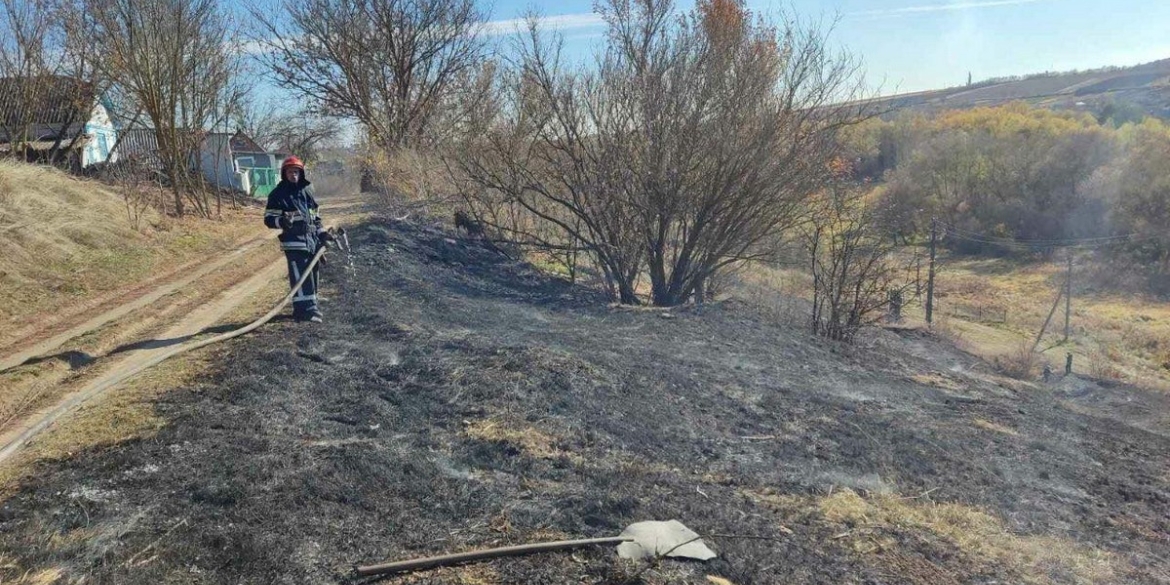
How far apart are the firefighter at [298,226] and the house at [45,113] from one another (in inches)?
545

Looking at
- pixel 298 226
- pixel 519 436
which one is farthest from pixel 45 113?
pixel 519 436

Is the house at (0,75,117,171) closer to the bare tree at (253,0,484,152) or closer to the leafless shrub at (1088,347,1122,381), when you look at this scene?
the bare tree at (253,0,484,152)

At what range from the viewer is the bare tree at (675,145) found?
1336 centimetres

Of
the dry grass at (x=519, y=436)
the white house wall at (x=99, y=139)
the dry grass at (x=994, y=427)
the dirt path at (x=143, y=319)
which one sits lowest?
the dry grass at (x=994, y=427)

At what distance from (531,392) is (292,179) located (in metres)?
3.35

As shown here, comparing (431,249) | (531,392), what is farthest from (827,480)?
(431,249)

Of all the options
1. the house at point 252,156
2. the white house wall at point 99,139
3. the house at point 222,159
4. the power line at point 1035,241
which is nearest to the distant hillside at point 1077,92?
the power line at point 1035,241

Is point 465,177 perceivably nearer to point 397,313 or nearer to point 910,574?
point 397,313

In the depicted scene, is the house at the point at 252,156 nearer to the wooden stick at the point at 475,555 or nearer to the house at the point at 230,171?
the house at the point at 230,171

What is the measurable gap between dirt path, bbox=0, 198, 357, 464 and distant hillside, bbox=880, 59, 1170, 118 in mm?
74658

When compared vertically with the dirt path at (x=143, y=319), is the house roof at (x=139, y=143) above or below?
above

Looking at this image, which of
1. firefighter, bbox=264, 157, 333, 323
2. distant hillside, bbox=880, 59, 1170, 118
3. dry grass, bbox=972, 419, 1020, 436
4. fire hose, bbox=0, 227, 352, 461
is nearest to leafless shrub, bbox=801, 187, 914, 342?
dry grass, bbox=972, 419, 1020, 436

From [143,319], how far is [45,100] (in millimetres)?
15782

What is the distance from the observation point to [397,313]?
8.91 metres
